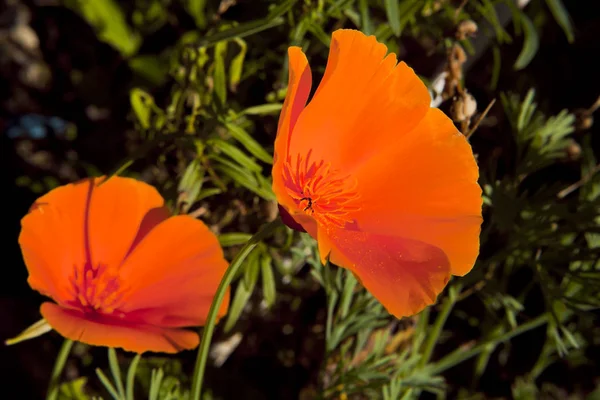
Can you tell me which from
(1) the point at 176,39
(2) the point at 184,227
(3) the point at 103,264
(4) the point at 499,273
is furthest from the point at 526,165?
(1) the point at 176,39

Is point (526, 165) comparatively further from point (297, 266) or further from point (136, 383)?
point (136, 383)

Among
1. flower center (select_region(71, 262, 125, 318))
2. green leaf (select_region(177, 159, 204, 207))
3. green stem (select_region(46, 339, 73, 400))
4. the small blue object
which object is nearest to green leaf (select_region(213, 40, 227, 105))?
green leaf (select_region(177, 159, 204, 207))

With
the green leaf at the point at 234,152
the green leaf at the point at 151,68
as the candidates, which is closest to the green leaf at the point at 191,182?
the green leaf at the point at 234,152

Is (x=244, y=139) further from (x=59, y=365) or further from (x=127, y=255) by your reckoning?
(x=59, y=365)

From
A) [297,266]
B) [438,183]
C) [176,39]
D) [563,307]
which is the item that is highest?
[438,183]

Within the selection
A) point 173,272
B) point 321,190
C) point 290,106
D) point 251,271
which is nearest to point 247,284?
point 251,271

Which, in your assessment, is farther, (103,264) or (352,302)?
(352,302)

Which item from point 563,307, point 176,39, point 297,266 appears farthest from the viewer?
point 176,39
